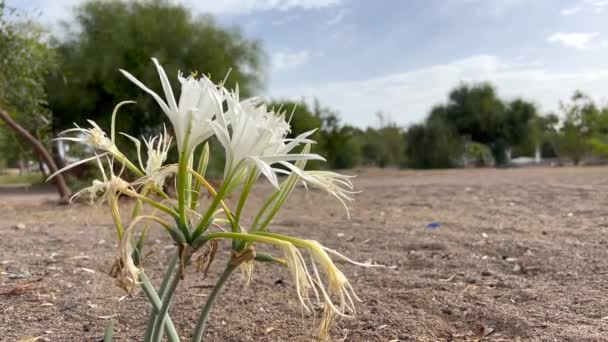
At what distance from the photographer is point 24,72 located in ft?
22.6

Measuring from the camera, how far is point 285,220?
4.86 meters

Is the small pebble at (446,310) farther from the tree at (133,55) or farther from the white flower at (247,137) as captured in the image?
the tree at (133,55)

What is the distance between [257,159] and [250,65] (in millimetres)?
9682

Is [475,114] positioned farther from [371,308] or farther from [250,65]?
[371,308]

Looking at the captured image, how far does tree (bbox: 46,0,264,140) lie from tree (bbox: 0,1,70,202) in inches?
50.5

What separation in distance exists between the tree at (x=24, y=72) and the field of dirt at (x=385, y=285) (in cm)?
284

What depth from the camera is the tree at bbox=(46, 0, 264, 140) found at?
8.64 metres

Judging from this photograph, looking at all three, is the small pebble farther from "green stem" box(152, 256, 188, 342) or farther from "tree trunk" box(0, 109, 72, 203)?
"tree trunk" box(0, 109, 72, 203)

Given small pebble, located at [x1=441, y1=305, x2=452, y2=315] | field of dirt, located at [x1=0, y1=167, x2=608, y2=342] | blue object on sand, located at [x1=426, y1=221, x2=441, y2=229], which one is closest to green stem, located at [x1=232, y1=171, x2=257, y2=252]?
field of dirt, located at [x1=0, y1=167, x2=608, y2=342]

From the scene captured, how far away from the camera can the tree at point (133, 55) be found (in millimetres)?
8641

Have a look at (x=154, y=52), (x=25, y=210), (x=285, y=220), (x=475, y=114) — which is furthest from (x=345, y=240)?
(x=475, y=114)

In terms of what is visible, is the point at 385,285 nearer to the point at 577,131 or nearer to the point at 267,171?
the point at 267,171

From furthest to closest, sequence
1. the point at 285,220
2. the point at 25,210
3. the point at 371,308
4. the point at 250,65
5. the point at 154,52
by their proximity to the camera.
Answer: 1. the point at 250,65
2. the point at 154,52
3. the point at 25,210
4. the point at 285,220
5. the point at 371,308

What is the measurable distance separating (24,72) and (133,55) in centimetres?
158
